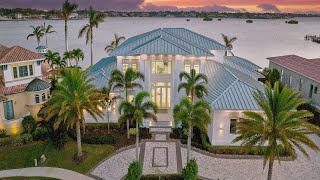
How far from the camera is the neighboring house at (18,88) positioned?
110 feet

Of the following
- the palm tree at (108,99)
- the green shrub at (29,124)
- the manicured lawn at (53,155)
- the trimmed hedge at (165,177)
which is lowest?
the trimmed hedge at (165,177)

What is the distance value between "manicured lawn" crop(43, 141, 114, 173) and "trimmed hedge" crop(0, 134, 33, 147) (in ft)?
9.24

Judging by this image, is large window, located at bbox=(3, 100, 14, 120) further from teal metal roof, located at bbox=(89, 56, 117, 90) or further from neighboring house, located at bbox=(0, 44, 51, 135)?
teal metal roof, located at bbox=(89, 56, 117, 90)

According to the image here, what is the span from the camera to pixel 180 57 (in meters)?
35.1

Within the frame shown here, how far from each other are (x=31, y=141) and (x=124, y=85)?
10.8 meters

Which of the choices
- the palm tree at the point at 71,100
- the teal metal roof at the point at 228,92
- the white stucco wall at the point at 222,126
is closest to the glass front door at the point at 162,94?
the teal metal roof at the point at 228,92

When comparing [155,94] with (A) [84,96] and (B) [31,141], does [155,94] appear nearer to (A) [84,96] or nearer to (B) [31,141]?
(A) [84,96]

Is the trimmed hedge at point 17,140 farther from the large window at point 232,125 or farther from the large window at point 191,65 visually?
the large window at point 232,125

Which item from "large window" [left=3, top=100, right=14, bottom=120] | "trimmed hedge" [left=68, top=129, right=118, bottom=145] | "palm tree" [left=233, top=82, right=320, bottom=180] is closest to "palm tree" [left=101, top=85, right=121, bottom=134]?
"trimmed hedge" [left=68, top=129, right=118, bottom=145]

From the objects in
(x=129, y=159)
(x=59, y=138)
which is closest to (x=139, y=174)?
(x=129, y=159)

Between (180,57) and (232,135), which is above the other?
(180,57)

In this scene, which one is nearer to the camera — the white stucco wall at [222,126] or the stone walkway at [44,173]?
the stone walkway at [44,173]

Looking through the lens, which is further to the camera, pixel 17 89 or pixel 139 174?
pixel 17 89

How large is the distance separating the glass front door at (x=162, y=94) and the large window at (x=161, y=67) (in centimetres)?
143
